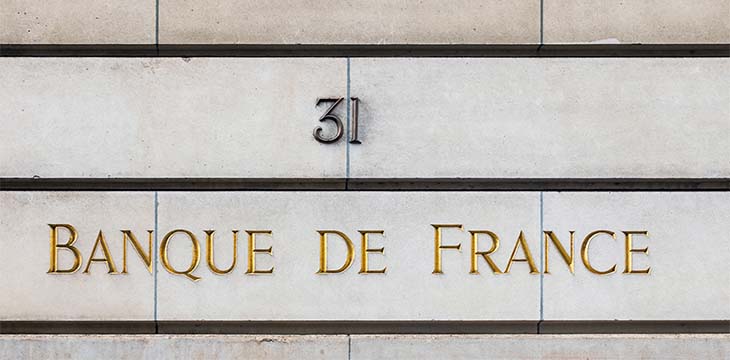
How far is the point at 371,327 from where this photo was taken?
6504mm

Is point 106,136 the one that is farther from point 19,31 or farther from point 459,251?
point 459,251

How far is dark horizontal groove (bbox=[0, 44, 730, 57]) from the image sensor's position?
6492mm

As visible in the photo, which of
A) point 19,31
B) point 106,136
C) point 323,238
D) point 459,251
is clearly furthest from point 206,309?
point 19,31

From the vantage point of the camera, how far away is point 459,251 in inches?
254

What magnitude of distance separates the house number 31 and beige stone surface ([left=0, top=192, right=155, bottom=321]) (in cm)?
129

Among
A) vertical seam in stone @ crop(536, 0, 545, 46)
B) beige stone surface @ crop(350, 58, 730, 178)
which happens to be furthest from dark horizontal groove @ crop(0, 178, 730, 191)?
vertical seam in stone @ crop(536, 0, 545, 46)

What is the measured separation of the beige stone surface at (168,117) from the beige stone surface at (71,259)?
0.20 m

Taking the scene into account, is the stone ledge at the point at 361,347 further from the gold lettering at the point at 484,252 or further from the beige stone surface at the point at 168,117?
the beige stone surface at the point at 168,117

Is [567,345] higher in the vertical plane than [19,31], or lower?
lower

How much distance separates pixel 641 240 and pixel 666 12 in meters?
1.64

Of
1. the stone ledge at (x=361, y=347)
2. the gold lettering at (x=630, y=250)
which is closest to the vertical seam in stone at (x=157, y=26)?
the stone ledge at (x=361, y=347)

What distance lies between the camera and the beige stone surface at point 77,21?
21.3 ft

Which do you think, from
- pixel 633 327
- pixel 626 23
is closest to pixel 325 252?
pixel 633 327

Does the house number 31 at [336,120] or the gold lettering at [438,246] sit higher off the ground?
the house number 31 at [336,120]
